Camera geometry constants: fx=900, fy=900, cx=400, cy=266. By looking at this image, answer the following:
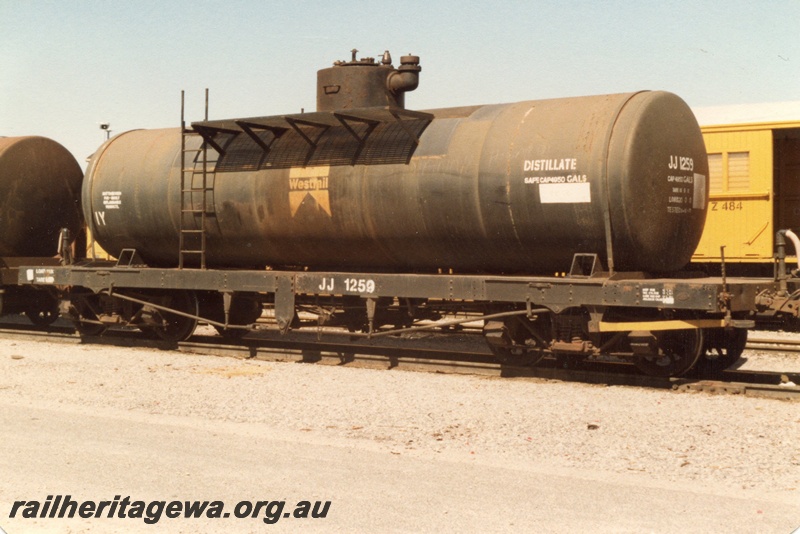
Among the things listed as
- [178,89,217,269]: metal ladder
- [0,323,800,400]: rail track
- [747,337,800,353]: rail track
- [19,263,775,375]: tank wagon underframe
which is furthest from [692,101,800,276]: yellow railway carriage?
[178,89,217,269]: metal ladder

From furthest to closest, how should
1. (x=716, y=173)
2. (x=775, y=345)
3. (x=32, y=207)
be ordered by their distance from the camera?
1. (x=32, y=207)
2. (x=716, y=173)
3. (x=775, y=345)

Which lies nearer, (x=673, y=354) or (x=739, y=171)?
(x=673, y=354)

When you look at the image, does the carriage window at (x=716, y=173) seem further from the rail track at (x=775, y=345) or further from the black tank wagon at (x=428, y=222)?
the black tank wagon at (x=428, y=222)

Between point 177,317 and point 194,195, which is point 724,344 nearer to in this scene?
point 194,195

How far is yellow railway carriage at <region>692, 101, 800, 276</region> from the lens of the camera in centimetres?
1551

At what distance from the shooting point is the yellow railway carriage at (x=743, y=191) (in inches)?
611

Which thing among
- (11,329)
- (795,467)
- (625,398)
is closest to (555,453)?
(795,467)

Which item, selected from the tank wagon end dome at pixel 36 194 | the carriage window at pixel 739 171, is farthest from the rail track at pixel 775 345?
the tank wagon end dome at pixel 36 194

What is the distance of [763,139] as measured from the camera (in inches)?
610

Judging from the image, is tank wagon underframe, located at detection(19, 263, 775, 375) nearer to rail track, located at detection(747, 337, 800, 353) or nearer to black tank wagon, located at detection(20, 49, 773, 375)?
black tank wagon, located at detection(20, 49, 773, 375)

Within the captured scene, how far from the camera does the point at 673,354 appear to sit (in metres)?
11.1

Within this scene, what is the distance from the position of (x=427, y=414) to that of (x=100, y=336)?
8.77m

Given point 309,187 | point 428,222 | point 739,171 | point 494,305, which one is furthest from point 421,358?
point 739,171
